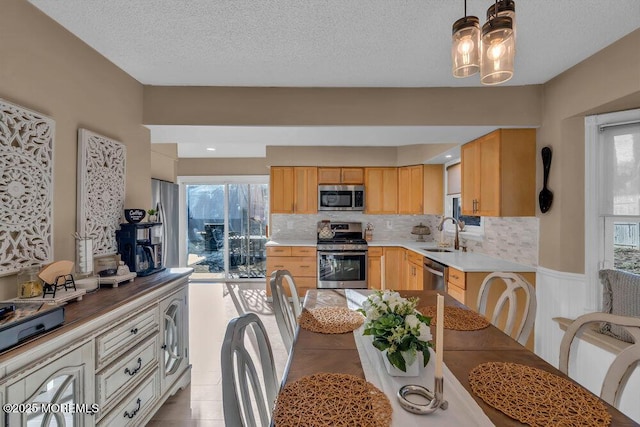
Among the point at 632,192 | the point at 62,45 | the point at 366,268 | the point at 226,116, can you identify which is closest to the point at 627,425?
the point at 632,192

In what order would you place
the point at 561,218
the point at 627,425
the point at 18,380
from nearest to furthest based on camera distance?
the point at 627,425 → the point at 18,380 → the point at 561,218

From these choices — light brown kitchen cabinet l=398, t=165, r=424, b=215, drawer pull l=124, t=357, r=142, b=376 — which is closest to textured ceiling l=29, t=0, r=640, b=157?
drawer pull l=124, t=357, r=142, b=376

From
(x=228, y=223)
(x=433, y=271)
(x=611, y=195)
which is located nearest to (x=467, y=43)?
(x=611, y=195)

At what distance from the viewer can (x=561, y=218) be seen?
237cm

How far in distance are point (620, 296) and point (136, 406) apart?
304 cm

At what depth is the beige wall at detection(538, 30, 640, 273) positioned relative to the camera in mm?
1971

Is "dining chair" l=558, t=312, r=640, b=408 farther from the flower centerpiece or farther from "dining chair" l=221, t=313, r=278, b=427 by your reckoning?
"dining chair" l=221, t=313, r=278, b=427

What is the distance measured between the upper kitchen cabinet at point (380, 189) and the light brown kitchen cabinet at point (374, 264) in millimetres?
659

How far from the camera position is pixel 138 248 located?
7.18 feet

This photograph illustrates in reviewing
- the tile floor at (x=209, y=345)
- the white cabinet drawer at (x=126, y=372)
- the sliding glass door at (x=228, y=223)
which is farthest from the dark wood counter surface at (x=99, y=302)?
the sliding glass door at (x=228, y=223)

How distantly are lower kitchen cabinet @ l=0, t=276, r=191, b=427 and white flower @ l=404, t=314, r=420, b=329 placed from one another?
4.66 feet

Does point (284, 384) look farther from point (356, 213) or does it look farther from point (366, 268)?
point (356, 213)

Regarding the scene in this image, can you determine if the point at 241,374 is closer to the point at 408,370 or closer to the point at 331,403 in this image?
the point at 331,403

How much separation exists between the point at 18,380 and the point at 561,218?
11.1ft
